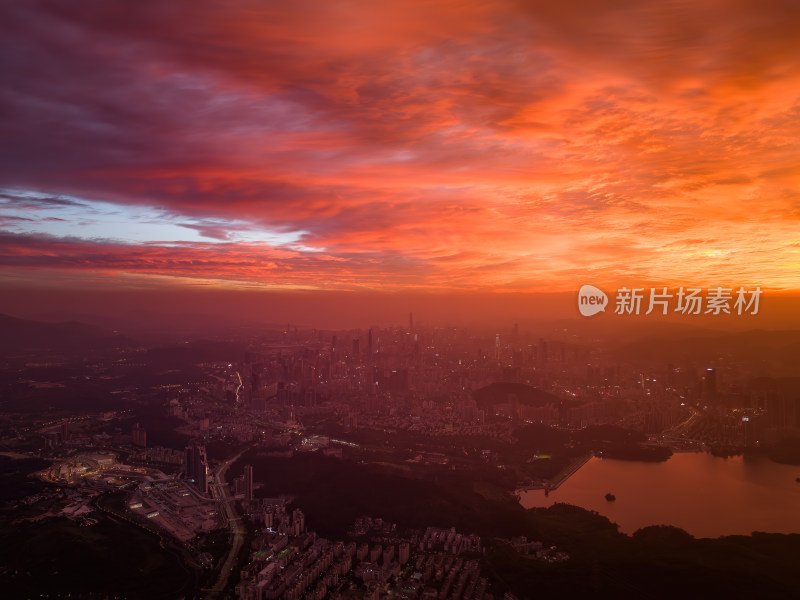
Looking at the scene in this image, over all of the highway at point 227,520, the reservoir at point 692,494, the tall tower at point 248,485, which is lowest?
the highway at point 227,520

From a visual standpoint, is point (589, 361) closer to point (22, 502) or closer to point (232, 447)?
point (232, 447)

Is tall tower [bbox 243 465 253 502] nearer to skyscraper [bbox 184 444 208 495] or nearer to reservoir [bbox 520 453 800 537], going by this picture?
skyscraper [bbox 184 444 208 495]

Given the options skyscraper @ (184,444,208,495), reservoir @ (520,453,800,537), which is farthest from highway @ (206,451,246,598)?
reservoir @ (520,453,800,537)

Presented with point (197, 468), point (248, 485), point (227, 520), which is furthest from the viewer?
point (197, 468)

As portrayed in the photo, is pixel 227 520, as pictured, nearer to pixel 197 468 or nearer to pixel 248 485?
pixel 248 485

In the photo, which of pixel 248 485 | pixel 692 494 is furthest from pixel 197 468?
pixel 692 494

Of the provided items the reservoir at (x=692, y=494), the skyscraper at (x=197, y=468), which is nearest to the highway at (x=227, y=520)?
the skyscraper at (x=197, y=468)

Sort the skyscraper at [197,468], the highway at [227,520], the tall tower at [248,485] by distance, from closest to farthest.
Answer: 1. the highway at [227,520]
2. the tall tower at [248,485]
3. the skyscraper at [197,468]

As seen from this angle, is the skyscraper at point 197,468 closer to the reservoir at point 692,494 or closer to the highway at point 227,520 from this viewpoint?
the highway at point 227,520
